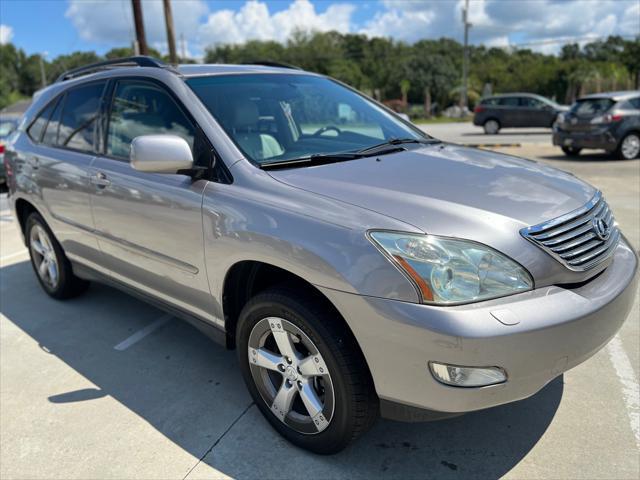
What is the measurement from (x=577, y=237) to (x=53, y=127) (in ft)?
12.7

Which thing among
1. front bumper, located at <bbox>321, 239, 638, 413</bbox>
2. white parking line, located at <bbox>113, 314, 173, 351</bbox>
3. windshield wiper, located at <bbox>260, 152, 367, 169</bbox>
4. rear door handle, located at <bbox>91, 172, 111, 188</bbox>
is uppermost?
windshield wiper, located at <bbox>260, 152, 367, 169</bbox>

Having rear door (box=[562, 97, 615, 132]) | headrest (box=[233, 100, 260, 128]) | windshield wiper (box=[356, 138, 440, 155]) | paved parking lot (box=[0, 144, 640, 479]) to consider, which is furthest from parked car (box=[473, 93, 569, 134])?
headrest (box=[233, 100, 260, 128])

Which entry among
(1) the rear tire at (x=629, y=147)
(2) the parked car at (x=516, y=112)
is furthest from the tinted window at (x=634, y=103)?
(2) the parked car at (x=516, y=112)

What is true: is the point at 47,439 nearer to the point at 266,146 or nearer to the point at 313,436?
the point at 313,436

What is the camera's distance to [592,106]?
11.9 meters

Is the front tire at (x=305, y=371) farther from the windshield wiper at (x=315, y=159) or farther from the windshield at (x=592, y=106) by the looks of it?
the windshield at (x=592, y=106)

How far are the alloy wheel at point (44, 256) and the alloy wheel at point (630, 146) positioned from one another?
38.1 feet

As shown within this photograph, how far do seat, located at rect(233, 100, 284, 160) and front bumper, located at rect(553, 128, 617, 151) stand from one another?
35.4 ft

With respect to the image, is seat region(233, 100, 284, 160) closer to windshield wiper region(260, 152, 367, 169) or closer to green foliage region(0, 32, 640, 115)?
windshield wiper region(260, 152, 367, 169)

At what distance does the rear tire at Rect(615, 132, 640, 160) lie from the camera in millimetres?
11703

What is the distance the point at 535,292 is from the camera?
6.70 feet

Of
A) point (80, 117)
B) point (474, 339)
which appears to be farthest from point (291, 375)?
point (80, 117)

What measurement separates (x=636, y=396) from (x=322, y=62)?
232 feet

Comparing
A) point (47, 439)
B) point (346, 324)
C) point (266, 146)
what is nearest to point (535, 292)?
point (346, 324)
